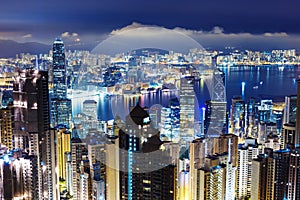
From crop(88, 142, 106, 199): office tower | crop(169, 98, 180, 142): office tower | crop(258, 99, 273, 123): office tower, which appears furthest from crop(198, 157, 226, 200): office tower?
crop(258, 99, 273, 123): office tower

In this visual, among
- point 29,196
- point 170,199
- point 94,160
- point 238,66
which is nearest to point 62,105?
point 94,160

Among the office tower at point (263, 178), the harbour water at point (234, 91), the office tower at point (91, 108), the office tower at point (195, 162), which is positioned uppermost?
the harbour water at point (234, 91)

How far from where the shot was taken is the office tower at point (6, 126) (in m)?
3.21

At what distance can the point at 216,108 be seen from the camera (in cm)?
379

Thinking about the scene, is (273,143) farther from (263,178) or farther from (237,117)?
(237,117)

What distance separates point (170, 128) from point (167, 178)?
26.6 inches

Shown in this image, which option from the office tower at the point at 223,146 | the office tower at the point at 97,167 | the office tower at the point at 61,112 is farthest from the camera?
the office tower at the point at 61,112

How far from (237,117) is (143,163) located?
2.46 m

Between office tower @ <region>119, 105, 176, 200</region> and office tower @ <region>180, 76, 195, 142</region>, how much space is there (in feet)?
2.53

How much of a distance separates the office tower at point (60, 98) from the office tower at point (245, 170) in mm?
1840

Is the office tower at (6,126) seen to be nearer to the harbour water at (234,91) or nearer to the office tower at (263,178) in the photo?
the harbour water at (234,91)

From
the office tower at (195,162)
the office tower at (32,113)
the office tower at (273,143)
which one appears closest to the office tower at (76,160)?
the office tower at (32,113)

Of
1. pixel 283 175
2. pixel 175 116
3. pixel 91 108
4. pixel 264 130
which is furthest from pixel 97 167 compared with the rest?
pixel 264 130

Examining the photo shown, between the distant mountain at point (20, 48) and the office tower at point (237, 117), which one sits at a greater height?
the distant mountain at point (20, 48)
